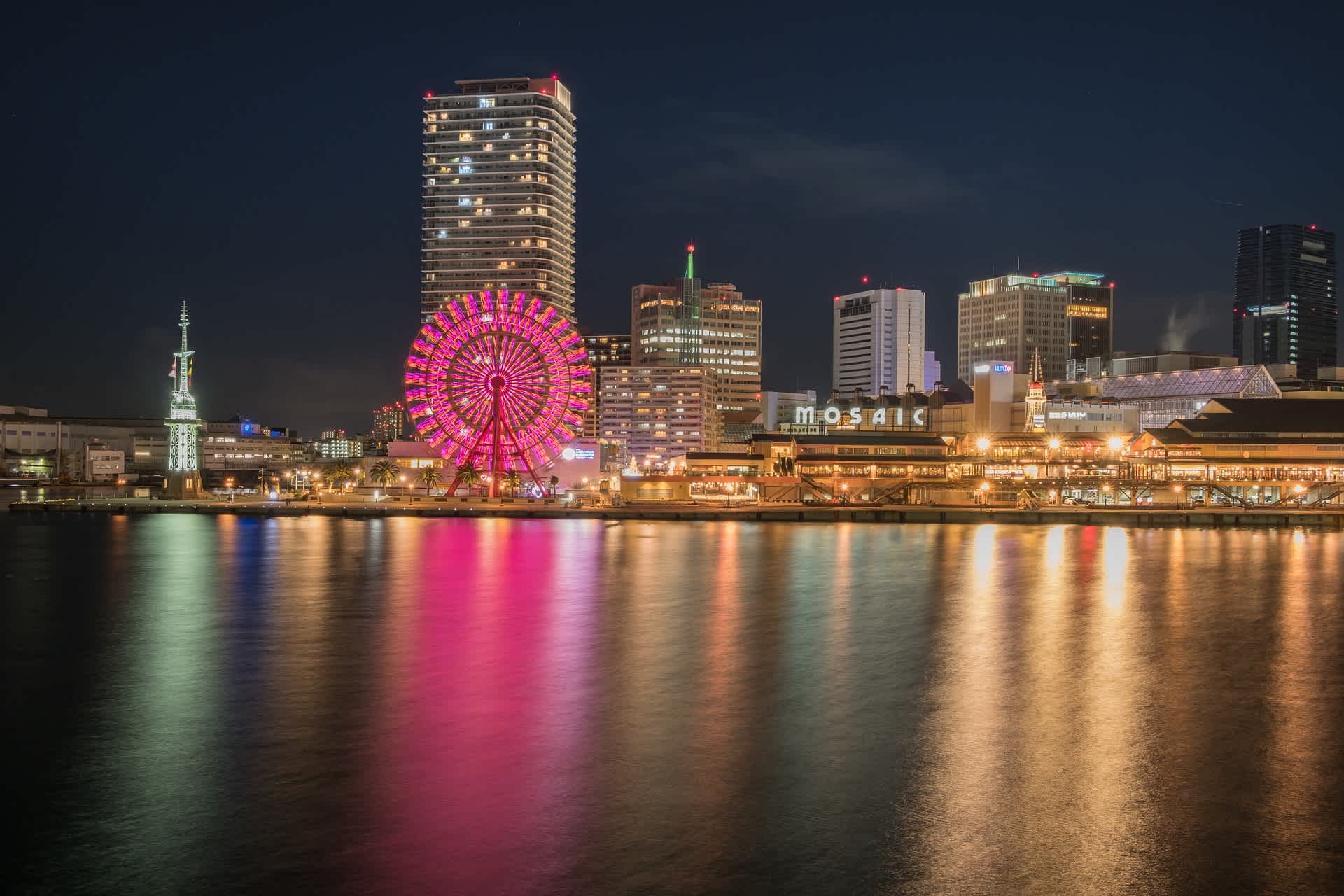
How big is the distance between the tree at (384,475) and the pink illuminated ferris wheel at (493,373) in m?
21.2

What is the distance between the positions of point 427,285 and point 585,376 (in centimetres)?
7240

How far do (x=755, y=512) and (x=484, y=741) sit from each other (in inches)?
2800

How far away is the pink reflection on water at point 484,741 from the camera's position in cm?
1488

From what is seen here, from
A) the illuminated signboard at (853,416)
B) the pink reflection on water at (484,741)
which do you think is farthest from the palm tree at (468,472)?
the pink reflection on water at (484,741)

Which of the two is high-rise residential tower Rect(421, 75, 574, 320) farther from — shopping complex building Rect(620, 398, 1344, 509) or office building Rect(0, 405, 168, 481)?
office building Rect(0, 405, 168, 481)

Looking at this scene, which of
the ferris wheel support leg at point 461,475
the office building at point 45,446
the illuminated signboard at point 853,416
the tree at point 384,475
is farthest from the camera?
the office building at point 45,446

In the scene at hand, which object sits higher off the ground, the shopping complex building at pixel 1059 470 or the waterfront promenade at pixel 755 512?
the shopping complex building at pixel 1059 470

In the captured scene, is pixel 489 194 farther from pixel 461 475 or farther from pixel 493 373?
pixel 493 373

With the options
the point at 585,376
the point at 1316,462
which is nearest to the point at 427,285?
the point at 585,376

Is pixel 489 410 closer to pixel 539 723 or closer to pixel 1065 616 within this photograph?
pixel 1065 616

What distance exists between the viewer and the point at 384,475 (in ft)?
378

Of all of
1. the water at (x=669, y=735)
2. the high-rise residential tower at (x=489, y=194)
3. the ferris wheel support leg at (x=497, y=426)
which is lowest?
the water at (x=669, y=735)

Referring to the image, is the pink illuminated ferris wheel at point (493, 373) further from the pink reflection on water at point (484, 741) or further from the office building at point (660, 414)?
the office building at point (660, 414)

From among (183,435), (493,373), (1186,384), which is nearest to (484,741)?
(493,373)
